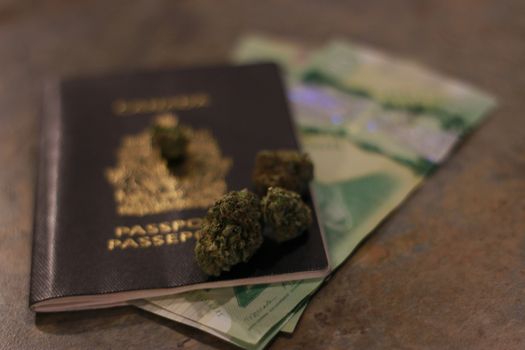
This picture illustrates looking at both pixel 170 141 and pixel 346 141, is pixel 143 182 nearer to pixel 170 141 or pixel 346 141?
pixel 170 141

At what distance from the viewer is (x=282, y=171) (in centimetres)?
67

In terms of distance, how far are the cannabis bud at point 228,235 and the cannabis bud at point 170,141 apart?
0.17m

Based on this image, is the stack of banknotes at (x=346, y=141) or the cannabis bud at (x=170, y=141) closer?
the stack of banknotes at (x=346, y=141)

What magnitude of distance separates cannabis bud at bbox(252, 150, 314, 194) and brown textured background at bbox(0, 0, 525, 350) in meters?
0.12

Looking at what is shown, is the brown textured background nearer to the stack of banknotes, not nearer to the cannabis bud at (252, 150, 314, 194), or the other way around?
the stack of banknotes

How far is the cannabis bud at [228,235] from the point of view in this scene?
587 millimetres

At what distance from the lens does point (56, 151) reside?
0.77m

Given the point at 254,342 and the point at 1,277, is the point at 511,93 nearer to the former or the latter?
the point at 254,342

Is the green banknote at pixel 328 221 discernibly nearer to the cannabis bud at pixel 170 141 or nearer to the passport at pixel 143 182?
the passport at pixel 143 182

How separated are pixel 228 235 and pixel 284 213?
0.07m

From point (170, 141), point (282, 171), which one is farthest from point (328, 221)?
point (170, 141)

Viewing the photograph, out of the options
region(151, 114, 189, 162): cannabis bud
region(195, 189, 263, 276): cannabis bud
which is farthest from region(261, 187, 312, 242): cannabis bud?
region(151, 114, 189, 162): cannabis bud

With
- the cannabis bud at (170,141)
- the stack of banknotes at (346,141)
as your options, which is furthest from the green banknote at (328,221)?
the cannabis bud at (170,141)

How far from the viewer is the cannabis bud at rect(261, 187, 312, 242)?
2.02 ft
